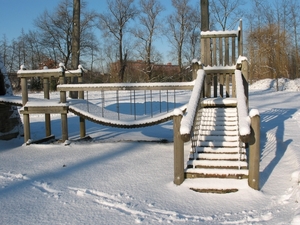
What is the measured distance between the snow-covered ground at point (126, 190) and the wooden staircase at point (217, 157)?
0.18 metres

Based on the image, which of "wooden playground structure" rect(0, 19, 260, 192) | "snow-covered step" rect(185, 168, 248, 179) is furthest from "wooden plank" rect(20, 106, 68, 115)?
"snow-covered step" rect(185, 168, 248, 179)

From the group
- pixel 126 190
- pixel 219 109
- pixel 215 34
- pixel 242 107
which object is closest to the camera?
pixel 126 190

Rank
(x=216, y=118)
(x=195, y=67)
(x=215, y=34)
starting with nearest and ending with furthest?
(x=216, y=118) < (x=195, y=67) < (x=215, y=34)

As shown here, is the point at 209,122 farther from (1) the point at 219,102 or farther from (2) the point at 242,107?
(2) the point at 242,107

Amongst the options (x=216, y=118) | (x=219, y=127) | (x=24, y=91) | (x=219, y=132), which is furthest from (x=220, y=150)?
(x=24, y=91)

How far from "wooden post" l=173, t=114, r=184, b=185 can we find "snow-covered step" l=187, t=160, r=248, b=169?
31cm

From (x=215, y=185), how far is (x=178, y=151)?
0.68 metres

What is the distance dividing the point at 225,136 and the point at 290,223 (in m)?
2.22

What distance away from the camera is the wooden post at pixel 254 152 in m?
3.87

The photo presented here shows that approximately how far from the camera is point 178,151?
4.17 meters

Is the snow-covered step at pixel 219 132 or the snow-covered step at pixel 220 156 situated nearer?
the snow-covered step at pixel 220 156

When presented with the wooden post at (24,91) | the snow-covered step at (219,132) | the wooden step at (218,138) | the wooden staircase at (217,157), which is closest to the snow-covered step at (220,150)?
the wooden staircase at (217,157)

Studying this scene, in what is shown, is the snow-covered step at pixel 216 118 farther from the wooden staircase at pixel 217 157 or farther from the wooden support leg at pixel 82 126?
the wooden support leg at pixel 82 126

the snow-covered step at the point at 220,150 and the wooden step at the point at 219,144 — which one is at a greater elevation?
the wooden step at the point at 219,144
